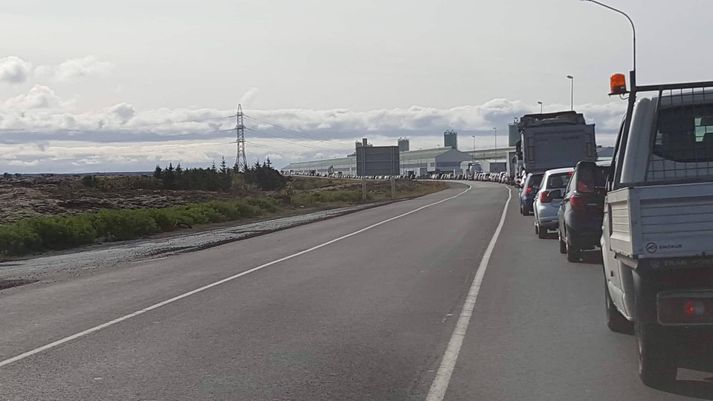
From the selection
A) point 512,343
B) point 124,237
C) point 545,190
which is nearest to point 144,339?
point 512,343

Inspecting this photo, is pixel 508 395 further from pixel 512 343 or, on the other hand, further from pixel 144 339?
pixel 144 339

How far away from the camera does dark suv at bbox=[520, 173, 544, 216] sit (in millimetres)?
32812

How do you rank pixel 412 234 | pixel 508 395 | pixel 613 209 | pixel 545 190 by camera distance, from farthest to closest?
1. pixel 412 234
2. pixel 545 190
3. pixel 613 209
4. pixel 508 395

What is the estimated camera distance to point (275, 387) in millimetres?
7859

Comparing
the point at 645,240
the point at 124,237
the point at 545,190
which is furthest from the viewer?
the point at 124,237

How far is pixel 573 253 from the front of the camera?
17.4 m

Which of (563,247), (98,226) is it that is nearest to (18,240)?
(98,226)

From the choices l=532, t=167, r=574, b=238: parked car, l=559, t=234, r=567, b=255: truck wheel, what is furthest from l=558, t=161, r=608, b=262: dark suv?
l=532, t=167, r=574, b=238: parked car

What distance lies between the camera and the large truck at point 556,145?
3641cm

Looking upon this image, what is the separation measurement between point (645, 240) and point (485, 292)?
6995 millimetres

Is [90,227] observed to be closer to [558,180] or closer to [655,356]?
[558,180]

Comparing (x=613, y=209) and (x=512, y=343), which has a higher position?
(x=613, y=209)

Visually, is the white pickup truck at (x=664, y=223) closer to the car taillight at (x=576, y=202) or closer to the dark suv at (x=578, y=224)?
the dark suv at (x=578, y=224)

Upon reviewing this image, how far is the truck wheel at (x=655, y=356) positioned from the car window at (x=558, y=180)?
16.2 metres
